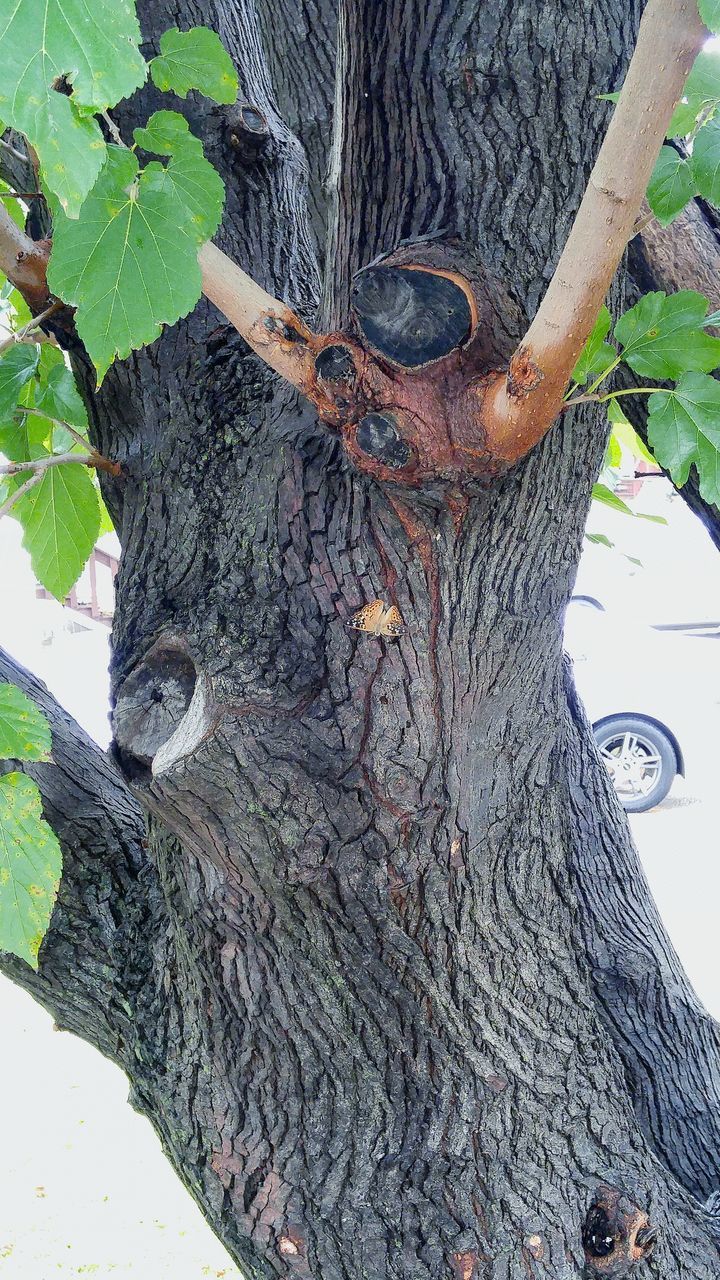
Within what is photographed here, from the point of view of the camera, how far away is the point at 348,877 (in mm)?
1285

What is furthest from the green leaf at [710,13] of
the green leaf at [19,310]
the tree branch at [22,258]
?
the green leaf at [19,310]

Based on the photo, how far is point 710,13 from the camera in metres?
0.72

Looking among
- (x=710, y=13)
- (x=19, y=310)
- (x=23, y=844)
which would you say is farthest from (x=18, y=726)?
(x=710, y=13)

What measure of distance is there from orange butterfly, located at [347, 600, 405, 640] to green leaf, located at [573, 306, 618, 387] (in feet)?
1.10

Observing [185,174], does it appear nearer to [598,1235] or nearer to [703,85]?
[703,85]

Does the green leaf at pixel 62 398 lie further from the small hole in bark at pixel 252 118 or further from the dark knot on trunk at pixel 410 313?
the dark knot on trunk at pixel 410 313

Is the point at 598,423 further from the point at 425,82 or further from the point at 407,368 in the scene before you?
the point at 425,82

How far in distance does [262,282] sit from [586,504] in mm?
589

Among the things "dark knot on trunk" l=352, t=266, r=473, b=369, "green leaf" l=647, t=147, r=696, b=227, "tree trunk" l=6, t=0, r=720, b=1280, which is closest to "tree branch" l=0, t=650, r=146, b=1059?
"tree trunk" l=6, t=0, r=720, b=1280

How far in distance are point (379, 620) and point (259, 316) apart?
0.37m

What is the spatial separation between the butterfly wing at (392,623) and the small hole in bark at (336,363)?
0.91 ft

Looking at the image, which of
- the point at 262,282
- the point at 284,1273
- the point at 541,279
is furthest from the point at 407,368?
the point at 284,1273

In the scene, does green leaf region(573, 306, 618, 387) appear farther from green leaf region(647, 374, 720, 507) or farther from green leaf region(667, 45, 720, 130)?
green leaf region(667, 45, 720, 130)

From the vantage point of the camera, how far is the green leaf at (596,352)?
3.71ft
